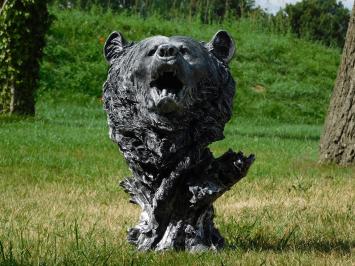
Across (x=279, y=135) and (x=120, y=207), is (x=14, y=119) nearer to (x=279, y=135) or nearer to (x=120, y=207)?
(x=279, y=135)

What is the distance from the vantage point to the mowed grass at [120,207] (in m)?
4.29

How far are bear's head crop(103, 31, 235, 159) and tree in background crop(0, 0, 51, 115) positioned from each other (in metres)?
10.7

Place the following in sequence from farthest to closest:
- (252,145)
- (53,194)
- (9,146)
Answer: (252,145) → (9,146) → (53,194)

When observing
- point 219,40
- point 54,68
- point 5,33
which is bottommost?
point 54,68

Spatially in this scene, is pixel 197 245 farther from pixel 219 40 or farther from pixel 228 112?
pixel 219 40

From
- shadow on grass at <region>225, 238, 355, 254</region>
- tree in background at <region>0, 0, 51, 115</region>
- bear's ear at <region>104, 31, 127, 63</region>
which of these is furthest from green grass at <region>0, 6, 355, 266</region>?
bear's ear at <region>104, 31, 127, 63</region>

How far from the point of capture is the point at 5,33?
48.5 feet

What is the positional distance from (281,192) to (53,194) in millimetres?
2286

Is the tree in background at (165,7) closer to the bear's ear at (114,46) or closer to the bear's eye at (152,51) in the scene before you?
the bear's ear at (114,46)

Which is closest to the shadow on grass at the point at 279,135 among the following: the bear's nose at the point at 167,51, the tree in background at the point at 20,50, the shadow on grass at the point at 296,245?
the tree in background at the point at 20,50

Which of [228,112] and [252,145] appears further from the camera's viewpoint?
[252,145]

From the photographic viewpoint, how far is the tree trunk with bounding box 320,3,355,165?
925 centimetres

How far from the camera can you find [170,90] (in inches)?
161

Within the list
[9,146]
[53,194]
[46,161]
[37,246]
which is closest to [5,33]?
[9,146]
